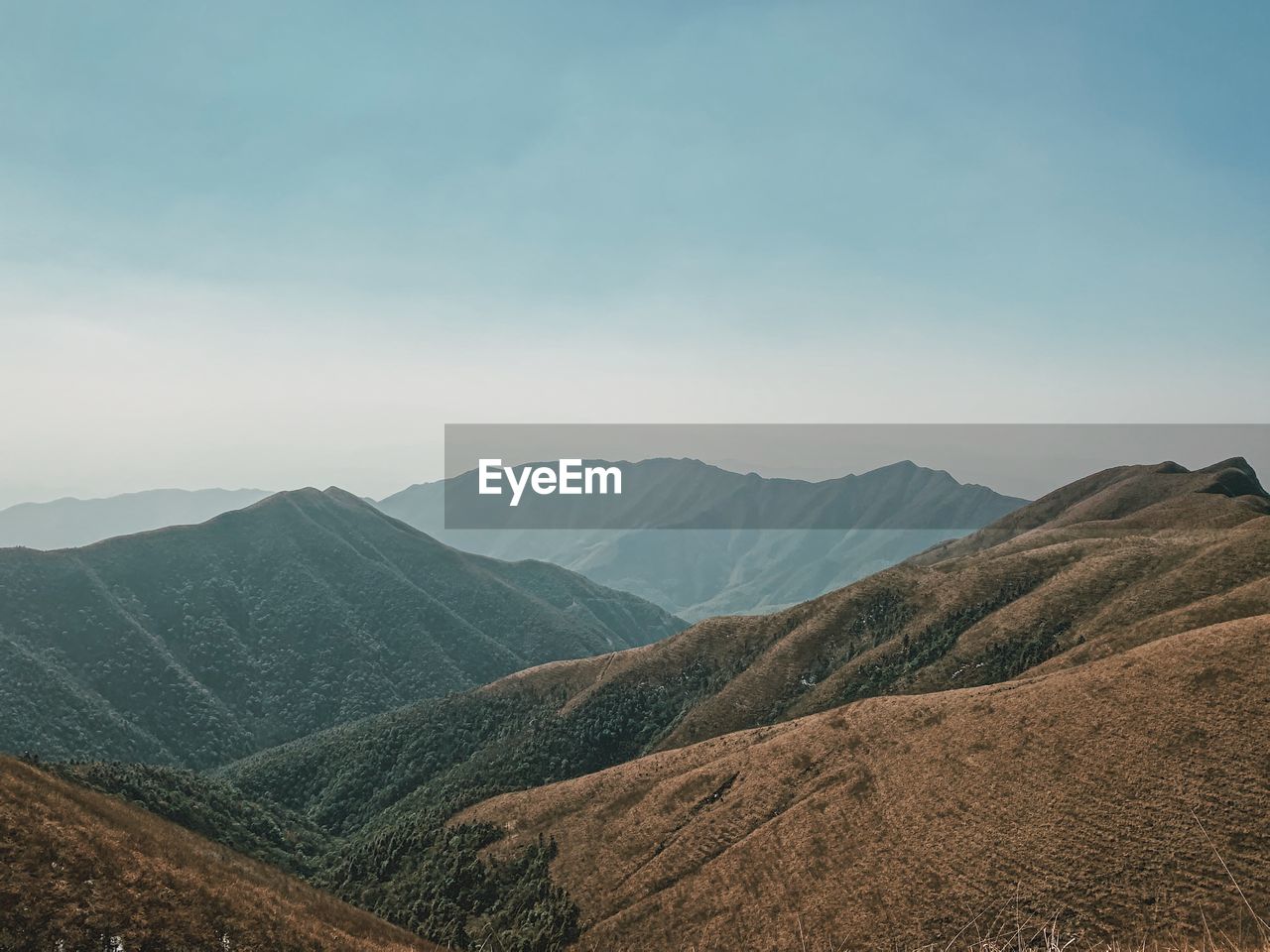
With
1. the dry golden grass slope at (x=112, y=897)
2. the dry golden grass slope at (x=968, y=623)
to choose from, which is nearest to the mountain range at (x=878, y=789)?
the dry golden grass slope at (x=968, y=623)

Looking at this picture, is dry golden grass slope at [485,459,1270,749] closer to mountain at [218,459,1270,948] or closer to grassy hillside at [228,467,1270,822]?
grassy hillside at [228,467,1270,822]

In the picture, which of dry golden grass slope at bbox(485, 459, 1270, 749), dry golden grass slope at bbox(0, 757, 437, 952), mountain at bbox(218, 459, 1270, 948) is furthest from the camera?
dry golden grass slope at bbox(485, 459, 1270, 749)

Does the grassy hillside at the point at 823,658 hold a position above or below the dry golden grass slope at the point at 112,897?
below

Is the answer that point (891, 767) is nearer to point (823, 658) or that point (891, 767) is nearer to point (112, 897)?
point (823, 658)

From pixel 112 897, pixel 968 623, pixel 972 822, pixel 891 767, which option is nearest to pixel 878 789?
pixel 891 767

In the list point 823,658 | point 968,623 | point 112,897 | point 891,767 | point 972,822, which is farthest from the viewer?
point 823,658

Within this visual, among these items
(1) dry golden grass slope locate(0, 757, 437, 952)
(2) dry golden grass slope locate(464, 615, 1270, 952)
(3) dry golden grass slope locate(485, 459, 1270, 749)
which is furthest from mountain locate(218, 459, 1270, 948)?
(1) dry golden grass slope locate(0, 757, 437, 952)

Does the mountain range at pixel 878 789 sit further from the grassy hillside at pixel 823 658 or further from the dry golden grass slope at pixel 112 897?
the dry golden grass slope at pixel 112 897
